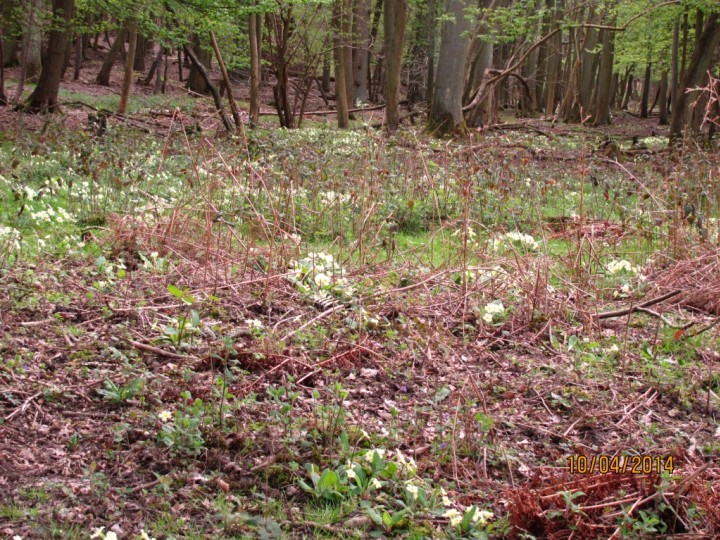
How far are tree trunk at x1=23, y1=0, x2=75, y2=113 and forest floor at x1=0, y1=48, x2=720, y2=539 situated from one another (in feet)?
28.7

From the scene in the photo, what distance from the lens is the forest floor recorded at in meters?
3.06

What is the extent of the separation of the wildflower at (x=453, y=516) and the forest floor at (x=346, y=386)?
0.04 ft

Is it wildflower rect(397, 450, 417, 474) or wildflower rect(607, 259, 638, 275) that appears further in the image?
wildflower rect(607, 259, 638, 275)

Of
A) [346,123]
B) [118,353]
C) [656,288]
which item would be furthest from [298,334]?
[346,123]

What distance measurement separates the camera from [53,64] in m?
15.4

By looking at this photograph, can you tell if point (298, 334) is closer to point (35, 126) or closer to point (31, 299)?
point (31, 299)

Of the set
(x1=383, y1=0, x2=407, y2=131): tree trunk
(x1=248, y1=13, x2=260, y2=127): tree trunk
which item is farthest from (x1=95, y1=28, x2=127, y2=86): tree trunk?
(x1=383, y1=0, x2=407, y2=131): tree trunk

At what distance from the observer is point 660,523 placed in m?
3.05

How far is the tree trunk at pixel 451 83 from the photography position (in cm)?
1833

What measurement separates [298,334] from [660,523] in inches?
99.6

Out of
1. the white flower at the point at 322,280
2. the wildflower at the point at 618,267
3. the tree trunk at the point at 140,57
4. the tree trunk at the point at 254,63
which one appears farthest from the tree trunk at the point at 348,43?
the white flower at the point at 322,280
